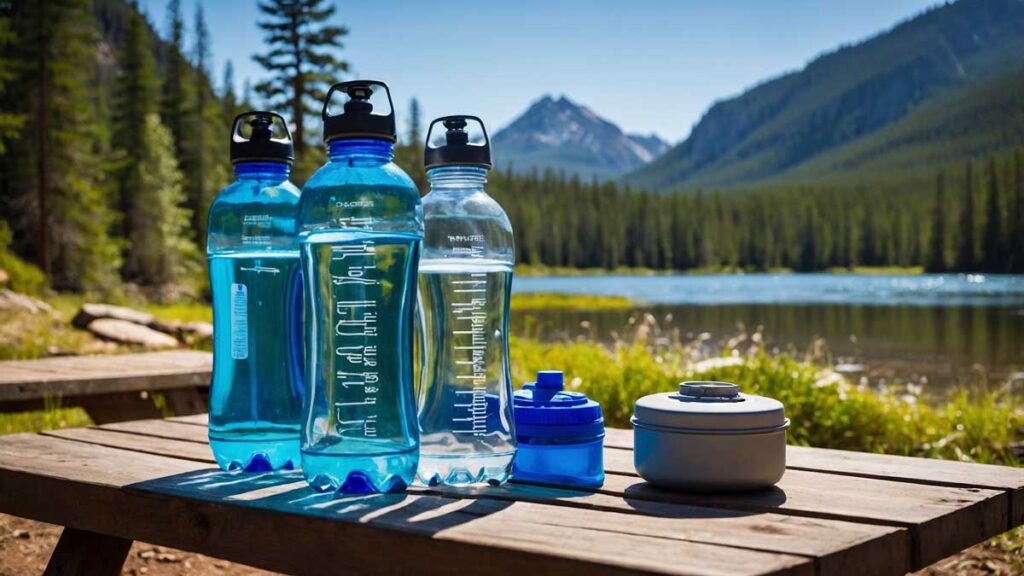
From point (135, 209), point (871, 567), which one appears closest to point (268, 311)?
point (871, 567)

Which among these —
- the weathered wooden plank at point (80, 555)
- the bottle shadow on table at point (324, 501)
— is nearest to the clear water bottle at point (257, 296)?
the bottle shadow on table at point (324, 501)

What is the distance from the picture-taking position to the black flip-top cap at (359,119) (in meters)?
1.42

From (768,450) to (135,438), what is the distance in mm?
1550

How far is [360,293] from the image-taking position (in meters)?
1.40

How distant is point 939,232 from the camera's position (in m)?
91.4

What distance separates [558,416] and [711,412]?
0.86 feet

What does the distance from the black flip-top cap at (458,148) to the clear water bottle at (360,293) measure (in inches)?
3.6

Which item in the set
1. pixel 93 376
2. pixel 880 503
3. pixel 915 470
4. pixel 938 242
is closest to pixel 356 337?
pixel 880 503

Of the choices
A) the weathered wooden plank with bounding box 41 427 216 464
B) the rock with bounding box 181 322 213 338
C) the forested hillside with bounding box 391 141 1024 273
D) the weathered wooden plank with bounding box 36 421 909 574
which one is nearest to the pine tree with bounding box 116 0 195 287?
the rock with bounding box 181 322 213 338

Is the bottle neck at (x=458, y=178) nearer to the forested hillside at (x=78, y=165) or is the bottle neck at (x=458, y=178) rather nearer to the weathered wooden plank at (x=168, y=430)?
the weathered wooden plank at (x=168, y=430)

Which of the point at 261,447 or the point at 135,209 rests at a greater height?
the point at 135,209

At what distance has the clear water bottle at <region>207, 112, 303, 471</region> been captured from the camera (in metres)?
1.65

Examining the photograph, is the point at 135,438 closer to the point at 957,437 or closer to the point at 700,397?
the point at 700,397

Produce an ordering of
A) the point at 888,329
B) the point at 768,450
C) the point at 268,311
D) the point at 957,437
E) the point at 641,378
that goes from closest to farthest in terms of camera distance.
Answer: the point at 768,450 < the point at 268,311 < the point at 957,437 < the point at 641,378 < the point at 888,329
